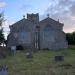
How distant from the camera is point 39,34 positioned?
72188 mm

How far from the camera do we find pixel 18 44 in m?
70.5

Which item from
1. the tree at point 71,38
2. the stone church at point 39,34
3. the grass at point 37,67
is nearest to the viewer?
the grass at point 37,67

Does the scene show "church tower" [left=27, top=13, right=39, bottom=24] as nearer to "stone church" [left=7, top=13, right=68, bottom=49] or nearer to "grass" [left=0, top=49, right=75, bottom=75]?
"stone church" [left=7, top=13, right=68, bottom=49]

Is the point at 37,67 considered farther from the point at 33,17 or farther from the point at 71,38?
the point at 71,38

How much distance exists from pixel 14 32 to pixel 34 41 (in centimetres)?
491

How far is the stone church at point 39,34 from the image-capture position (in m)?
70.8

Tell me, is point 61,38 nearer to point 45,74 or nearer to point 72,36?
point 72,36

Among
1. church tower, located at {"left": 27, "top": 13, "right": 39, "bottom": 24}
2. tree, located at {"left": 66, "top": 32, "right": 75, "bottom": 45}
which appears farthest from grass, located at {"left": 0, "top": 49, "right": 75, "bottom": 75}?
tree, located at {"left": 66, "top": 32, "right": 75, "bottom": 45}

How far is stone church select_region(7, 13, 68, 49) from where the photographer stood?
232ft

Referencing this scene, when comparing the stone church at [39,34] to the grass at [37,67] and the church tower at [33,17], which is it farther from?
the grass at [37,67]

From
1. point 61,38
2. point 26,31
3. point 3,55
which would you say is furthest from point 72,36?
point 3,55

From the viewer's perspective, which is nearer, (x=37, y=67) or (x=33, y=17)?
(x=37, y=67)

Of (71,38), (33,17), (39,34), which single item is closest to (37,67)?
(39,34)

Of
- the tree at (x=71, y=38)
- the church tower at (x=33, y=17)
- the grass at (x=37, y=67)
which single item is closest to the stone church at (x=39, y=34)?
the church tower at (x=33, y=17)
